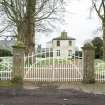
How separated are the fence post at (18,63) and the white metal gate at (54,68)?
0.76 meters

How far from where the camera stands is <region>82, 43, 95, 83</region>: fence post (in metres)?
18.9

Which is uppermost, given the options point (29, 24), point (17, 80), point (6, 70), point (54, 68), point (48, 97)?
point (29, 24)

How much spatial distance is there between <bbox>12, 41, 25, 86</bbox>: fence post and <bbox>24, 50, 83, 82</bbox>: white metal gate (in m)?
0.76

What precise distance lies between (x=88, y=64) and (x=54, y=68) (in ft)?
6.44

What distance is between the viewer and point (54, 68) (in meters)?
19.7

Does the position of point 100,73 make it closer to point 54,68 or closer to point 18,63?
point 54,68

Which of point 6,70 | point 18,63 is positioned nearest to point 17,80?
point 18,63

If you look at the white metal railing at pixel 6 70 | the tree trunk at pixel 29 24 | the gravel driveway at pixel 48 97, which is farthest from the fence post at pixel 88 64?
the tree trunk at pixel 29 24

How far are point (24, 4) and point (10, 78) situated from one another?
50.7 ft

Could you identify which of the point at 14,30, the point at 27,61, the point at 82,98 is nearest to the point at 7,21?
the point at 14,30

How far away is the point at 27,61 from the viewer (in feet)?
68.9

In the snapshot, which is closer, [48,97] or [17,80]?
[48,97]

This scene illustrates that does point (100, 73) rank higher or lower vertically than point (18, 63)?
lower

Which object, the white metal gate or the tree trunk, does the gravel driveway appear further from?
the tree trunk
